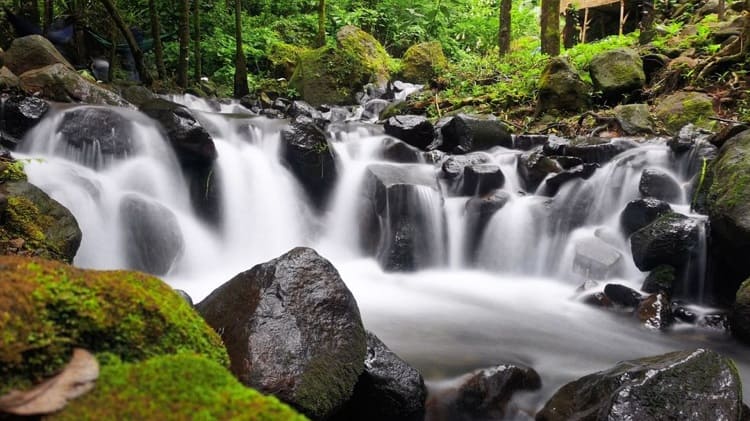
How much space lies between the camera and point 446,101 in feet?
46.2

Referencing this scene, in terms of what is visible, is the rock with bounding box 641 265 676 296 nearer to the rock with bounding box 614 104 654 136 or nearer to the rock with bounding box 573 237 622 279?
the rock with bounding box 573 237 622 279

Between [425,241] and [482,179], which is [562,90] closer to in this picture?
[482,179]

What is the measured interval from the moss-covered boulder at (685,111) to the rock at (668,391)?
727 cm

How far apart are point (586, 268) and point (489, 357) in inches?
126

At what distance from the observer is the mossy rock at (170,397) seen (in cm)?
128

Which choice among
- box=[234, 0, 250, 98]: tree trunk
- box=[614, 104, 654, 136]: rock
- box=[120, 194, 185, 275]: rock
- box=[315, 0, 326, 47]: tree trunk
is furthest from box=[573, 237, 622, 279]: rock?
box=[315, 0, 326, 47]: tree trunk

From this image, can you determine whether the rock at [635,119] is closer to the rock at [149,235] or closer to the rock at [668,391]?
the rock at [668,391]

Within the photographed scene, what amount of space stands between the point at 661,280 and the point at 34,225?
22.2 feet

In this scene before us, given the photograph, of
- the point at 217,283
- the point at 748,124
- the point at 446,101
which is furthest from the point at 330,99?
the point at 748,124

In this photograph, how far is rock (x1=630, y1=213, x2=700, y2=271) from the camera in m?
6.05

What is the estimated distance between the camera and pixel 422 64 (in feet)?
62.7

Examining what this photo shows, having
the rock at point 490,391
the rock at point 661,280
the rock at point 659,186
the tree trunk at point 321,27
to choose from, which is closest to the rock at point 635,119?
the rock at point 659,186

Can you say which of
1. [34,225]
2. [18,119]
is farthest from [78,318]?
[18,119]

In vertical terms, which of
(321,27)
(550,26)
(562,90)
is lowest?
(562,90)
